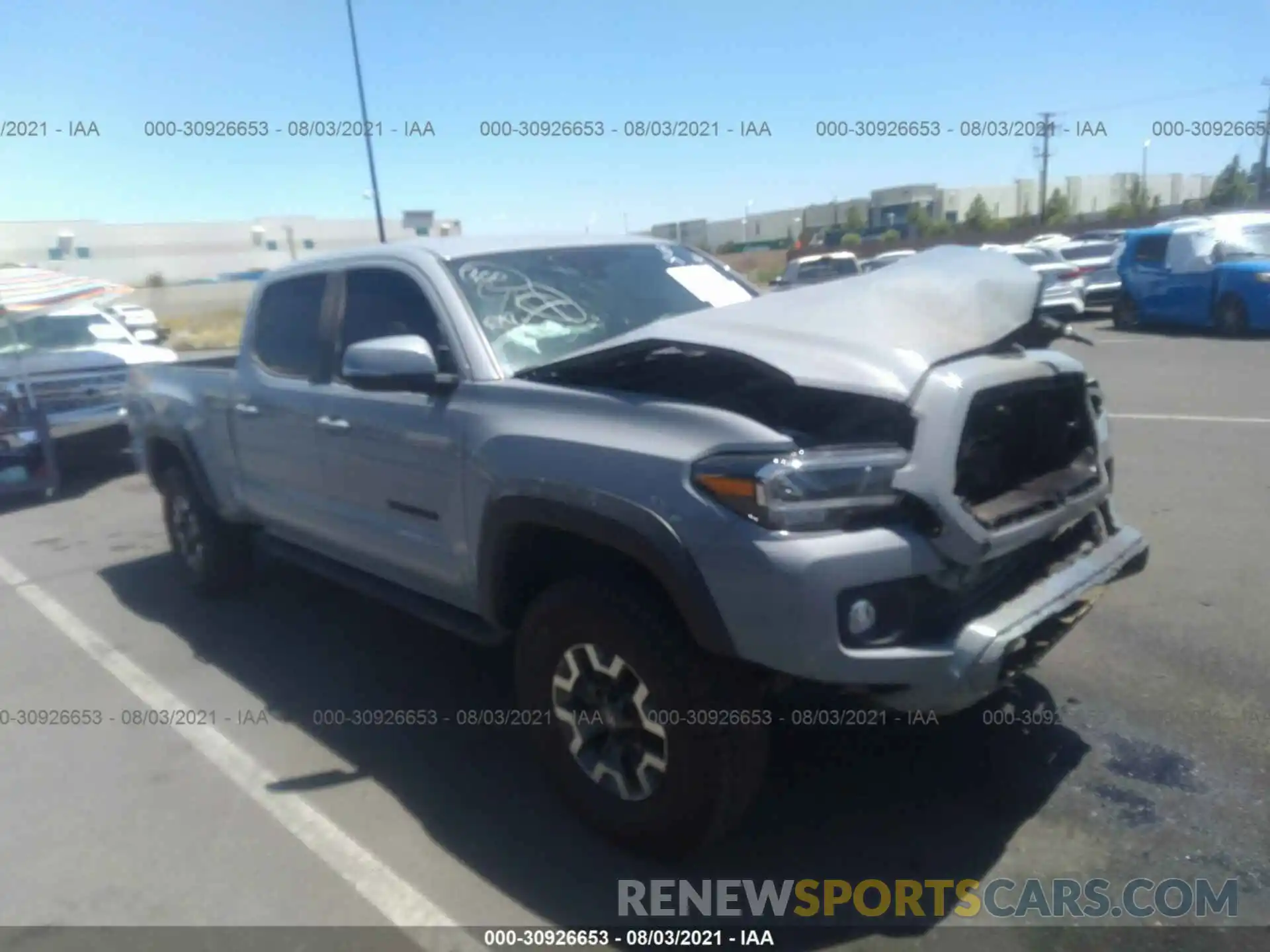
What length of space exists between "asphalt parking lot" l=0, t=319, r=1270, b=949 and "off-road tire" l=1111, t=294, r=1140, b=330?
1324 cm

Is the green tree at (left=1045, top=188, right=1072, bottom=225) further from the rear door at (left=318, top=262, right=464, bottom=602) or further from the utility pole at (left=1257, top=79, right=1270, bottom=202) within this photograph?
the rear door at (left=318, top=262, right=464, bottom=602)

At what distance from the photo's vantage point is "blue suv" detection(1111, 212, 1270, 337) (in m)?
15.8

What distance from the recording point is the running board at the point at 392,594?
157 inches

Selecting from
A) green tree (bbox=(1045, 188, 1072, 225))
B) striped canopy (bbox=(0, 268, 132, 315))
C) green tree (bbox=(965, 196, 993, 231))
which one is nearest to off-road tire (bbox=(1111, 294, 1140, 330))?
striped canopy (bbox=(0, 268, 132, 315))

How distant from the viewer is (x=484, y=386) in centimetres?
388

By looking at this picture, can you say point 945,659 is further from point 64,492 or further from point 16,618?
point 64,492

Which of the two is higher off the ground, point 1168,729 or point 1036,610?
point 1036,610

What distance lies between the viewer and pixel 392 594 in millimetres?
4516

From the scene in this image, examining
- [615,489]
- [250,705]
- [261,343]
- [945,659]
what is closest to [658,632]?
[615,489]

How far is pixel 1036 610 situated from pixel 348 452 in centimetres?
283

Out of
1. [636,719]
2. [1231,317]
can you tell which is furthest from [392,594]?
[1231,317]

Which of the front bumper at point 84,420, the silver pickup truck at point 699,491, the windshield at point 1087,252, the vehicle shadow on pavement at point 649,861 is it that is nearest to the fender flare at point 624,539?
the silver pickup truck at point 699,491

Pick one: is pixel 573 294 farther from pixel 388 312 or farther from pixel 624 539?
pixel 624 539

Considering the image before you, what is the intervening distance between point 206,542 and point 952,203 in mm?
78596
